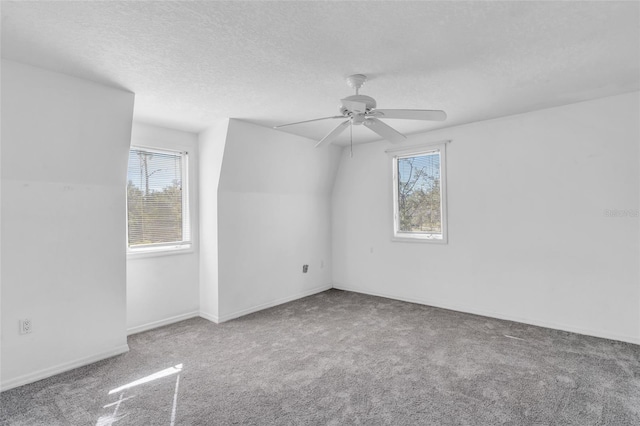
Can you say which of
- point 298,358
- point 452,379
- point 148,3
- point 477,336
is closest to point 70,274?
point 298,358

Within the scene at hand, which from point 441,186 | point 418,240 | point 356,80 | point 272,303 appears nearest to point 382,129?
point 356,80

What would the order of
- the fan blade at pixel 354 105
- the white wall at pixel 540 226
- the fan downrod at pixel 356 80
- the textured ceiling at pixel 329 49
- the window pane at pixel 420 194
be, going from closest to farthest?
the textured ceiling at pixel 329 49 → the fan blade at pixel 354 105 → the fan downrod at pixel 356 80 → the white wall at pixel 540 226 → the window pane at pixel 420 194

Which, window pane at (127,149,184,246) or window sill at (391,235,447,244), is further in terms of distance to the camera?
window sill at (391,235,447,244)

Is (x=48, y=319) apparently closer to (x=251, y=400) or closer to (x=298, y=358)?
(x=251, y=400)

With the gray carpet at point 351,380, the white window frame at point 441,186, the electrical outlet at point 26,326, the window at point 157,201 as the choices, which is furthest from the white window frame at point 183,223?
the white window frame at point 441,186

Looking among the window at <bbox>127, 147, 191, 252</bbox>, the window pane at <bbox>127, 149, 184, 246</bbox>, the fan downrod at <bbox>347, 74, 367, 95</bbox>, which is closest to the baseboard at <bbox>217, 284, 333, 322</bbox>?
the window at <bbox>127, 147, 191, 252</bbox>

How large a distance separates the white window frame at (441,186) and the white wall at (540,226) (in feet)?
0.27

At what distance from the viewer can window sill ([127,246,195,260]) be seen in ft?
12.5

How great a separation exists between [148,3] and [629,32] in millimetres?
2981

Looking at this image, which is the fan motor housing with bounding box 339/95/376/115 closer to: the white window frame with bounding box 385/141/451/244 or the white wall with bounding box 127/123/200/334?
the white window frame with bounding box 385/141/451/244

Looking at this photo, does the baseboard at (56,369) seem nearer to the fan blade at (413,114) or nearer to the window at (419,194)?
the fan blade at (413,114)

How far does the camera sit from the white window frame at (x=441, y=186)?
453 cm

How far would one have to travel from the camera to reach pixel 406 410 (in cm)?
223

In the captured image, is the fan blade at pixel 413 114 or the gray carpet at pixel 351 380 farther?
the fan blade at pixel 413 114
